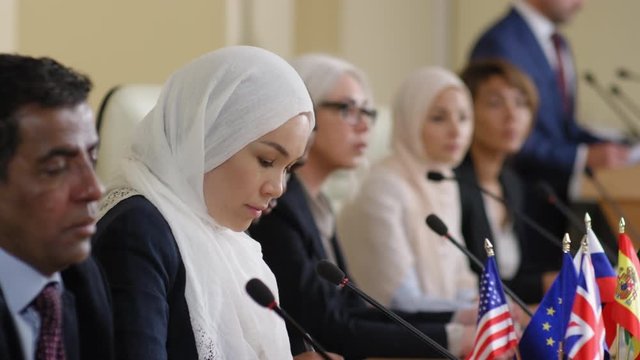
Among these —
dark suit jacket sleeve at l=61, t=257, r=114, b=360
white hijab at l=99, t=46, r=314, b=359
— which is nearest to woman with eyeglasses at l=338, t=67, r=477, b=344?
white hijab at l=99, t=46, r=314, b=359

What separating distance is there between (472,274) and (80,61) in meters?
1.41

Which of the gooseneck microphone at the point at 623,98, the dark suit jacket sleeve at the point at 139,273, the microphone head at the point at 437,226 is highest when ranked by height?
the dark suit jacket sleeve at the point at 139,273

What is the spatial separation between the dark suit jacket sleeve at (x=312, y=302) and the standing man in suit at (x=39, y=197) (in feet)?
4.09

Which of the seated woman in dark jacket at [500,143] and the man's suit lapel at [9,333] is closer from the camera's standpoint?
the man's suit lapel at [9,333]

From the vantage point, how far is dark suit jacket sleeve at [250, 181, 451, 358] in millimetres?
2943

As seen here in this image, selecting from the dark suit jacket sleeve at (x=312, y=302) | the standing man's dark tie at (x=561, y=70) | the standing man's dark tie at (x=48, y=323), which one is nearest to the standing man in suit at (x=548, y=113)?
the standing man's dark tie at (x=561, y=70)

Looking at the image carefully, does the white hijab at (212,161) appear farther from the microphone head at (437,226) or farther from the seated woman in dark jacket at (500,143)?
the seated woman in dark jacket at (500,143)

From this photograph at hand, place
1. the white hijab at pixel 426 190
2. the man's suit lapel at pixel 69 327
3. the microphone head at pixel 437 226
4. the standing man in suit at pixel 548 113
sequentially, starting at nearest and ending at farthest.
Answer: the man's suit lapel at pixel 69 327, the microphone head at pixel 437 226, the white hijab at pixel 426 190, the standing man in suit at pixel 548 113

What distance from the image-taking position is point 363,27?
6.11 m

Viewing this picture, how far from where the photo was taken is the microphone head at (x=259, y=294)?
6.13 ft

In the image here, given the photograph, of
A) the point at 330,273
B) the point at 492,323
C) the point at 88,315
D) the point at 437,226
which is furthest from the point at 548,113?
the point at 88,315

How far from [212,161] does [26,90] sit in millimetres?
664

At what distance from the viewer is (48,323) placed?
170cm

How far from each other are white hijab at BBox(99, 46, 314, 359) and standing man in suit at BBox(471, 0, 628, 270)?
244 centimetres
